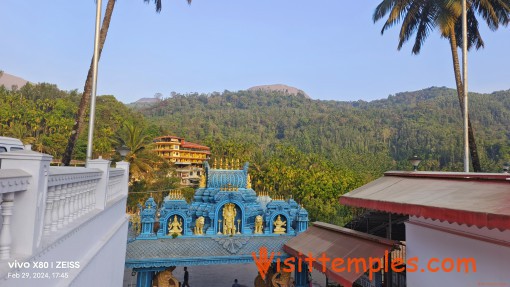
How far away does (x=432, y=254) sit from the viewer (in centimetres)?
665

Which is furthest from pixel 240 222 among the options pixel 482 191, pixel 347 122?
pixel 347 122

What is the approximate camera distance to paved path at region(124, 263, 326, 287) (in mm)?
17703

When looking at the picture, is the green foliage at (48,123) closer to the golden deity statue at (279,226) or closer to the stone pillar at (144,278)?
the stone pillar at (144,278)

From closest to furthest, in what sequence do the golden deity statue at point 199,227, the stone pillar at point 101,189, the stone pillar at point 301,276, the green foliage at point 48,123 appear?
the stone pillar at point 101,189, the golden deity statue at point 199,227, the stone pillar at point 301,276, the green foliage at point 48,123

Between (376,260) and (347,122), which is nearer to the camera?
(376,260)

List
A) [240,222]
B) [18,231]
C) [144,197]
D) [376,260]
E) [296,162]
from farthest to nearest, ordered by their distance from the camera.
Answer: [296,162], [144,197], [240,222], [376,260], [18,231]

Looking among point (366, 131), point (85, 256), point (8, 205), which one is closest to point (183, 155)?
point (85, 256)

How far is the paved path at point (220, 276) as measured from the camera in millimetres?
17703

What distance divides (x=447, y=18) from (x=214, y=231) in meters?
13.6

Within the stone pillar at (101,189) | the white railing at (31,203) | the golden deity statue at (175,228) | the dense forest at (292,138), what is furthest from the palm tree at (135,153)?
the white railing at (31,203)

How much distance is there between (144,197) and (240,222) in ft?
91.9

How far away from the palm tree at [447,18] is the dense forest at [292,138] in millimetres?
15133

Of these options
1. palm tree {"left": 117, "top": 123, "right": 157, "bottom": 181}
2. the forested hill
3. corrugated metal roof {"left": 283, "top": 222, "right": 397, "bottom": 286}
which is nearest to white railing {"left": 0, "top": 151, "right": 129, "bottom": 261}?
corrugated metal roof {"left": 283, "top": 222, "right": 397, "bottom": 286}

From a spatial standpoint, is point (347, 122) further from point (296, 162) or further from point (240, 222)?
point (240, 222)
